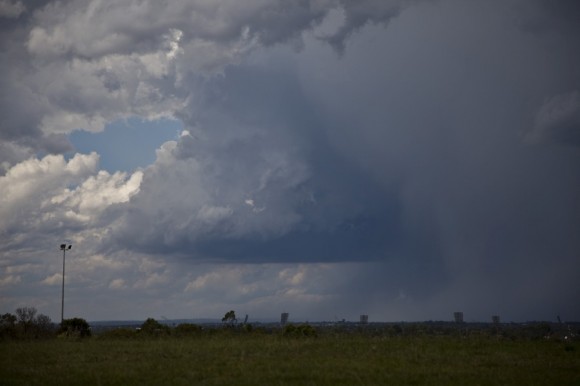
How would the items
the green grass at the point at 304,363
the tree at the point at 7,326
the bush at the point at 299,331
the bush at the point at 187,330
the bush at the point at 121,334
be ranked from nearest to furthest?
the green grass at the point at 304,363, the bush at the point at 299,331, the bush at the point at 187,330, the bush at the point at 121,334, the tree at the point at 7,326

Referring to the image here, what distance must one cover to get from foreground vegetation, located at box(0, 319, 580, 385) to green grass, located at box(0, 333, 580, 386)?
0.04 m

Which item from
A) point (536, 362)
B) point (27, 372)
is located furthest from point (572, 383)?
point (27, 372)

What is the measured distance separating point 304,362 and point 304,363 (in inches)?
13.7

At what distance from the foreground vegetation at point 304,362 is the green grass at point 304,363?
0.04m

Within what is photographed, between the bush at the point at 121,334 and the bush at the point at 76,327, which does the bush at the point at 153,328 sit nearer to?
the bush at the point at 121,334

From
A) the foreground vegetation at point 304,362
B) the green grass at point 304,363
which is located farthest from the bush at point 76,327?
the green grass at point 304,363

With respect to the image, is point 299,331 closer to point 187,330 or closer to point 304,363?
point 187,330

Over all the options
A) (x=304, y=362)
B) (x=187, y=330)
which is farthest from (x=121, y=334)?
(x=304, y=362)

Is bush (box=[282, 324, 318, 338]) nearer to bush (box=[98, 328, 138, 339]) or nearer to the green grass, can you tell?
the green grass

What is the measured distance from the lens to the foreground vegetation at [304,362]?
23.9 m

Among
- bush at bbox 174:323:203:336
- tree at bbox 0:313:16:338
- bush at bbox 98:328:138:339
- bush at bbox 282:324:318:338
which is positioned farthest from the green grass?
tree at bbox 0:313:16:338

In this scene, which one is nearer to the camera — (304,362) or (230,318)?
(304,362)

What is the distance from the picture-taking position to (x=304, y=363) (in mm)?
27094

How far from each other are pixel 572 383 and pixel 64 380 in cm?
1761
